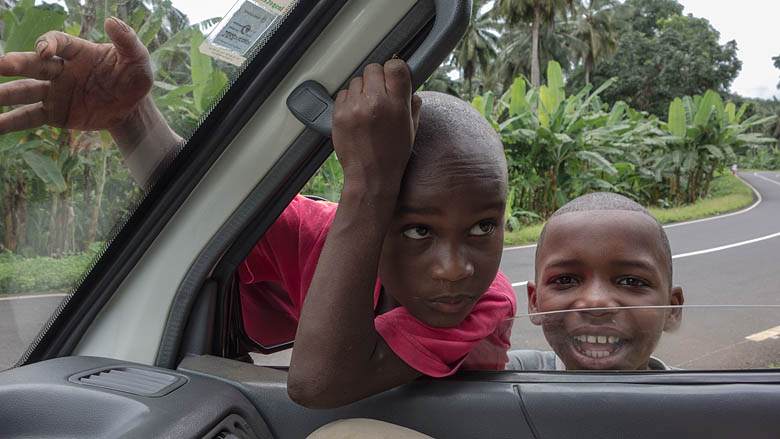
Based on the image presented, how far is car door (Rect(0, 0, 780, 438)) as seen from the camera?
1183 millimetres

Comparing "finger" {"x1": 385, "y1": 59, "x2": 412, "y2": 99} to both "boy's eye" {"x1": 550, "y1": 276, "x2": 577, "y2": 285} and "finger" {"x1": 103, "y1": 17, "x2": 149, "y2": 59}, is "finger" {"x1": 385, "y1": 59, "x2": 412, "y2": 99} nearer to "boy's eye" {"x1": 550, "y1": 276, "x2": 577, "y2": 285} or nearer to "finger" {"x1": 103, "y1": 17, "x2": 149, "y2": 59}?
"finger" {"x1": 103, "y1": 17, "x2": 149, "y2": 59}

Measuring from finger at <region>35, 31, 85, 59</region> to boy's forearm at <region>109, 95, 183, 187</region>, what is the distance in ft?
0.51

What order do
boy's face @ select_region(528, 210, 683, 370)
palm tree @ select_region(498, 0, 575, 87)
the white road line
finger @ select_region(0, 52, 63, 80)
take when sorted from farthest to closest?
palm tree @ select_region(498, 0, 575, 87)
the white road line
boy's face @ select_region(528, 210, 683, 370)
finger @ select_region(0, 52, 63, 80)

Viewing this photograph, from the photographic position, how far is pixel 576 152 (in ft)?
35.1

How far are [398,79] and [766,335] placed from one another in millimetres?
997

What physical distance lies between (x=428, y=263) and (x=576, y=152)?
10117mm

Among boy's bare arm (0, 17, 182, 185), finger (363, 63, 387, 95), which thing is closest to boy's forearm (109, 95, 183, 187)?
boy's bare arm (0, 17, 182, 185)

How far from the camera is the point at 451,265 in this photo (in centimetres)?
115

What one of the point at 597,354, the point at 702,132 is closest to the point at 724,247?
the point at 702,132

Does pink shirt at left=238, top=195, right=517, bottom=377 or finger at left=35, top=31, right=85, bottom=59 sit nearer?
finger at left=35, top=31, right=85, bottom=59

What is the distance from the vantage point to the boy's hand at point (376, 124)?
3.57 ft

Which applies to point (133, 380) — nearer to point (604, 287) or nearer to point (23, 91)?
point (23, 91)

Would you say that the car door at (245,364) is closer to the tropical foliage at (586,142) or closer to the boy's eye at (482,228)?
the boy's eye at (482,228)

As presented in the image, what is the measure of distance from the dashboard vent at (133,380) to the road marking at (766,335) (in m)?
1.24
